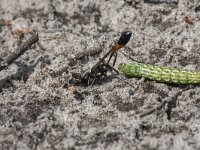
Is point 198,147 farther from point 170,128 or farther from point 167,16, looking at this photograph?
point 167,16

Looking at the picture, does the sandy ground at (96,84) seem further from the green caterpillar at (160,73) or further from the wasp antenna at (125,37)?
the wasp antenna at (125,37)

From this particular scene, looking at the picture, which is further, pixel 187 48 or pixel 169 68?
pixel 187 48

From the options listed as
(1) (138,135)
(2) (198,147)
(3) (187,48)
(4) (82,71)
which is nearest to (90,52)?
(4) (82,71)

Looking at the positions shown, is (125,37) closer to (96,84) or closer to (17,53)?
(96,84)

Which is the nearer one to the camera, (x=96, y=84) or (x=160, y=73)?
(x=160, y=73)

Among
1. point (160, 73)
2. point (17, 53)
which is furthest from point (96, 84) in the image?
point (17, 53)

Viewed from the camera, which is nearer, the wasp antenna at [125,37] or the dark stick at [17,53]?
the wasp antenna at [125,37]

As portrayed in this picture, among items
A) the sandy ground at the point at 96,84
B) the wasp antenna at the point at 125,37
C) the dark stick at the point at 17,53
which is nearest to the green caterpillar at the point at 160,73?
the sandy ground at the point at 96,84
